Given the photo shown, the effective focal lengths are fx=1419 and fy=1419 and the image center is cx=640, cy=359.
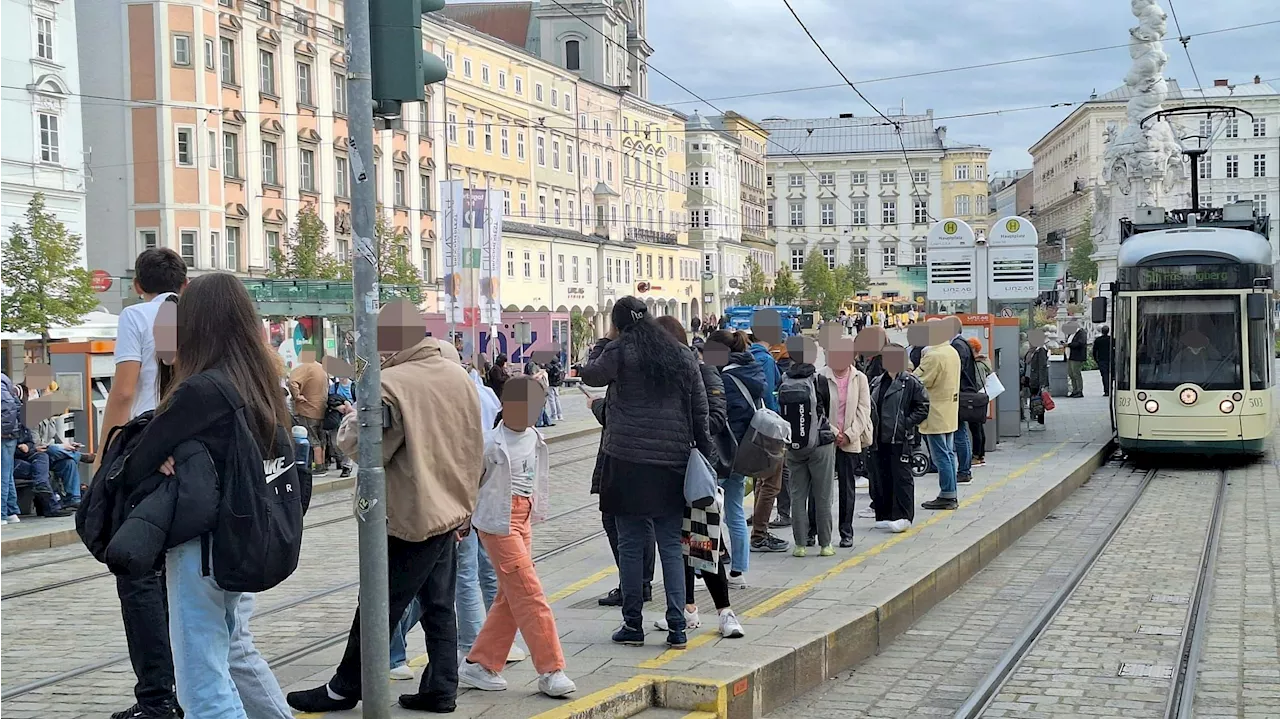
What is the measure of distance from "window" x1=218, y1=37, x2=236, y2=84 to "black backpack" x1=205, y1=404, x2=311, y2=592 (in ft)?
136

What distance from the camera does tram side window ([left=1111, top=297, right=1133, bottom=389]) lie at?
62.6 feet

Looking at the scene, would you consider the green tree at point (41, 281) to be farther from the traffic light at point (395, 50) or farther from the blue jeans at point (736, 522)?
the traffic light at point (395, 50)

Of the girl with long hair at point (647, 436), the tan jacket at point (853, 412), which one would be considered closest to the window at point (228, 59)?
the tan jacket at point (853, 412)

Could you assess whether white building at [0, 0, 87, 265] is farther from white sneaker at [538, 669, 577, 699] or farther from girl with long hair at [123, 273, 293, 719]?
girl with long hair at [123, 273, 293, 719]

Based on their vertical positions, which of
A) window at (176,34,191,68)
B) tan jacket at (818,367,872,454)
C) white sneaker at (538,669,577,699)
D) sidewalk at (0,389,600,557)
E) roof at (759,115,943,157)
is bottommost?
sidewalk at (0,389,600,557)

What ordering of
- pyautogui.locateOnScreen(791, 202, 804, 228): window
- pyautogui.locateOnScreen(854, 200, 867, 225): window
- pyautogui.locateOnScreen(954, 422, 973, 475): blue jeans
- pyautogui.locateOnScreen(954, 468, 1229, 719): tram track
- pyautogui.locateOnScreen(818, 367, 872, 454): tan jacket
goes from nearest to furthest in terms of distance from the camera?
pyautogui.locateOnScreen(954, 468, 1229, 719): tram track < pyautogui.locateOnScreen(818, 367, 872, 454): tan jacket < pyautogui.locateOnScreen(954, 422, 973, 475): blue jeans < pyautogui.locateOnScreen(854, 200, 867, 225): window < pyautogui.locateOnScreen(791, 202, 804, 228): window

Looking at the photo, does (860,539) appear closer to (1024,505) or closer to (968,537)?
(968,537)

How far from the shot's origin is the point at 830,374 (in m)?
11.1

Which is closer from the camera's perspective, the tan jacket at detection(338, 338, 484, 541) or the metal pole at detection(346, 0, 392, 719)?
the metal pole at detection(346, 0, 392, 719)

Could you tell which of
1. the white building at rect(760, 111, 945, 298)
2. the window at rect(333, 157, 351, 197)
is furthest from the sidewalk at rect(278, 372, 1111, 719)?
the white building at rect(760, 111, 945, 298)

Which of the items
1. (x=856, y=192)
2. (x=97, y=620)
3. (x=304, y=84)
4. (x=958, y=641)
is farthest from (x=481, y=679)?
(x=856, y=192)

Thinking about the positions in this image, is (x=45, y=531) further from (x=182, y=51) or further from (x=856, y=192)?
(x=856, y=192)

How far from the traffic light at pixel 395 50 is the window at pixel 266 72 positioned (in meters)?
42.5

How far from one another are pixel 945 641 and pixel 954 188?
12118 centimetres
